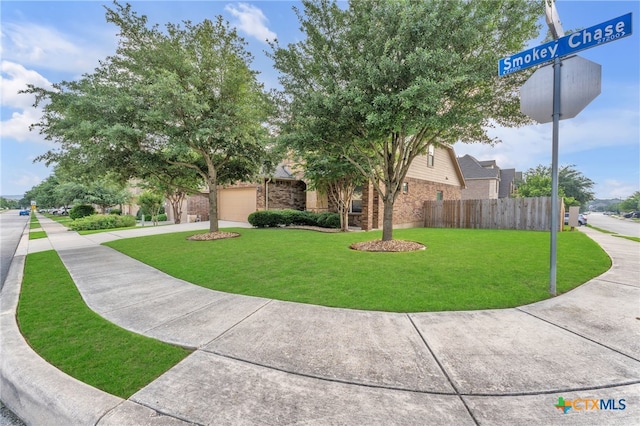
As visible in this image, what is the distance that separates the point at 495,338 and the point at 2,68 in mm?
11746

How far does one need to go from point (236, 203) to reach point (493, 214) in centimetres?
1648

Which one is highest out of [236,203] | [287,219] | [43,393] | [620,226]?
[236,203]

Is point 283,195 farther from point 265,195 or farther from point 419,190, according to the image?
point 419,190

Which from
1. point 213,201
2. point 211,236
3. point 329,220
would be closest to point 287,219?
point 329,220

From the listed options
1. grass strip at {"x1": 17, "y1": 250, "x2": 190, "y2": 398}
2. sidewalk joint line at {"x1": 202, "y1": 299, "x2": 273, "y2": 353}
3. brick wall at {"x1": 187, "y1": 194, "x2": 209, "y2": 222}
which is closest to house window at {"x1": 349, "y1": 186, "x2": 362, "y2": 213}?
sidewalk joint line at {"x1": 202, "y1": 299, "x2": 273, "y2": 353}

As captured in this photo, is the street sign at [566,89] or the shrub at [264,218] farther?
the shrub at [264,218]

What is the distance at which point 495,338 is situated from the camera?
115 inches

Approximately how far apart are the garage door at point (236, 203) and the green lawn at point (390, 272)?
10.4 metres

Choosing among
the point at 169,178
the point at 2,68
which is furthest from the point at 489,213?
the point at 2,68

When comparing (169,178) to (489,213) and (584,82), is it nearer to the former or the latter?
(584,82)

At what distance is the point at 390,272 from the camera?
5.56m

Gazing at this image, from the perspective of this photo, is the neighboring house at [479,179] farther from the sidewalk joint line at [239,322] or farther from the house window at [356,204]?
the sidewalk joint line at [239,322]

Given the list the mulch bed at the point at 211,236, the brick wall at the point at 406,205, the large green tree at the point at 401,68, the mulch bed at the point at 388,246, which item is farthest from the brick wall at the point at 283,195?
the mulch bed at the point at 388,246

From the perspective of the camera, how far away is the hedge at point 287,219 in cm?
1519
